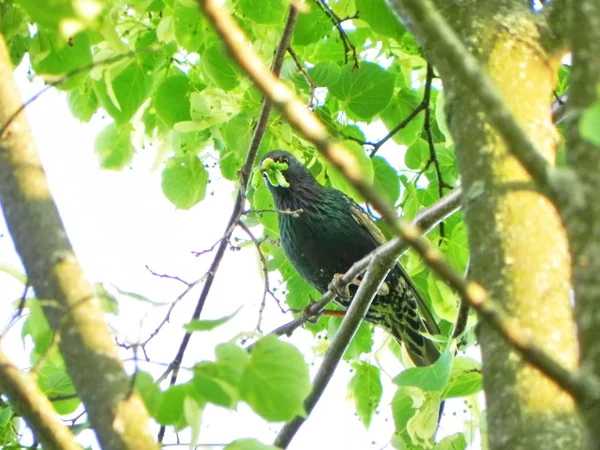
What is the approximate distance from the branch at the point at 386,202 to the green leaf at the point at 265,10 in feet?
6.41

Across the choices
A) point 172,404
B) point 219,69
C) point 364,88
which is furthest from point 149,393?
point 364,88

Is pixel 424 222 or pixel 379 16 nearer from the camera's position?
pixel 424 222

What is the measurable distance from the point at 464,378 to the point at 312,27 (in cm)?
146

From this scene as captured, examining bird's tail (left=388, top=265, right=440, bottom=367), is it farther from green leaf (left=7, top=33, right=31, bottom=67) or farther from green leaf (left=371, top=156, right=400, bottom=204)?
green leaf (left=7, top=33, right=31, bottom=67)

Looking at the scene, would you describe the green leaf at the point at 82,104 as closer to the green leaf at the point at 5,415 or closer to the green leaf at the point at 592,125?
the green leaf at the point at 5,415

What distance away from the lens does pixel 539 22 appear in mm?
1611

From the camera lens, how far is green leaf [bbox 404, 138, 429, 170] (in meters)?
4.07

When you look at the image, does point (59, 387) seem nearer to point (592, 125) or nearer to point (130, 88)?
point (130, 88)

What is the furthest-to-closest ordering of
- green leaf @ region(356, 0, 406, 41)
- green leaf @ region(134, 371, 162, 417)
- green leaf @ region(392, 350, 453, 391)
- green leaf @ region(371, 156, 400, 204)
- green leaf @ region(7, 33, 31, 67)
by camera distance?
green leaf @ region(371, 156, 400, 204) < green leaf @ region(356, 0, 406, 41) < green leaf @ region(7, 33, 31, 67) < green leaf @ region(392, 350, 453, 391) < green leaf @ region(134, 371, 162, 417)

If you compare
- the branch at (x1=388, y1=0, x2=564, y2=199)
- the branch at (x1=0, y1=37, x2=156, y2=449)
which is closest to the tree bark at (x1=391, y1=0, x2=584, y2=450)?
the branch at (x1=388, y1=0, x2=564, y2=199)

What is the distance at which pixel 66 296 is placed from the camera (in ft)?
4.47

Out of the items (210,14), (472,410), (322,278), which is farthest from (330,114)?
(210,14)

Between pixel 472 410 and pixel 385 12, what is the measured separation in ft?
4.40

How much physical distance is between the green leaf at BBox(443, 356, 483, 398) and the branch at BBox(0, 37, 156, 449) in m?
1.32
